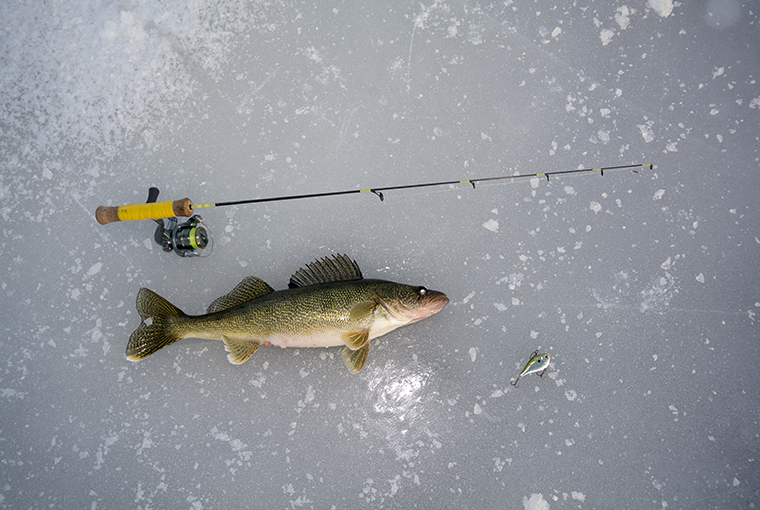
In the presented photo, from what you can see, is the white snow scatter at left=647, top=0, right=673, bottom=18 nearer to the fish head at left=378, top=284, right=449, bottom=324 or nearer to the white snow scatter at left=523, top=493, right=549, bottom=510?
the fish head at left=378, top=284, right=449, bottom=324

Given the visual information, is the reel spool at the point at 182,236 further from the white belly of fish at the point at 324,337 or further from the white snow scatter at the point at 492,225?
the white snow scatter at the point at 492,225

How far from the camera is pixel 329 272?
5.26ft

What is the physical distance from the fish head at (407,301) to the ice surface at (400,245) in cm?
20

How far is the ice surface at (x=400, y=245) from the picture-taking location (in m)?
1.68

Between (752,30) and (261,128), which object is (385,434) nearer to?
(261,128)

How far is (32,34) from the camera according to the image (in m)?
1.92

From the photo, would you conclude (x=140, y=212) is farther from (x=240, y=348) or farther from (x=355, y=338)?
(x=355, y=338)

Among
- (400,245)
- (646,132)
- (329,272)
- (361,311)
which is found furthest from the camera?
(646,132)

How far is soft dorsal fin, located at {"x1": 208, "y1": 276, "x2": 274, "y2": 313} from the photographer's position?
1619mm

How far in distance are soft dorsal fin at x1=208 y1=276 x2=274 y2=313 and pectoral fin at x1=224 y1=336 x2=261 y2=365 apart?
136 millimetres

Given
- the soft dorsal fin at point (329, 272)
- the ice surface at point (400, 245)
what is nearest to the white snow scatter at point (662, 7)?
the ice surface at point (400, 245)

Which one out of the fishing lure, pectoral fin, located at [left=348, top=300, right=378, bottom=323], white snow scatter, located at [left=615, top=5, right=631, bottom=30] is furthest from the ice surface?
pectoral fin, located at [left=348, top=300, right=378, bottom=323]

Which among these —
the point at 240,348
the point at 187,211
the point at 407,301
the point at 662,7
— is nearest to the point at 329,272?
the point at 407,301

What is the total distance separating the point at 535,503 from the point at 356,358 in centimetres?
91
